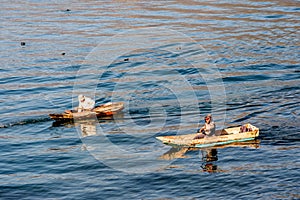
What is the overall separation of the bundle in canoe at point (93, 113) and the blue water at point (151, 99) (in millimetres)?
561

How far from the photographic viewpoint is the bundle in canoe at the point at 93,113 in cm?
4275

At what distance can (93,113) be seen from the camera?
43375mm

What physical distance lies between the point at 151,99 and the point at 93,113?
619cm

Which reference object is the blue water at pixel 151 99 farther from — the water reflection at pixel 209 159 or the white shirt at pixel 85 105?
the white shirt at pixel 85 105

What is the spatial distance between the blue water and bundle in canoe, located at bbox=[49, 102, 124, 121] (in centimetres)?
56

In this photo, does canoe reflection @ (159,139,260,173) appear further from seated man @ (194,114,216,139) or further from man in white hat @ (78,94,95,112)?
man in white hat @ (78,94,95,112)

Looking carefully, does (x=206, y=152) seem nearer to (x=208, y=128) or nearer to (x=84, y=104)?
(x=208, y=128)

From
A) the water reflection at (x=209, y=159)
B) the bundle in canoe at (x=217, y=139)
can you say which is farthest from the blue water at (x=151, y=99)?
the bundle in canoe at (x=217, y=139)

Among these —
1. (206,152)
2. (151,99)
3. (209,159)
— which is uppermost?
(151,99)

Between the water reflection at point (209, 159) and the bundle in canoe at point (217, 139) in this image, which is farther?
the bundle in canoe at point (217, 139)

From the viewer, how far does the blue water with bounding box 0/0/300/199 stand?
32.6m

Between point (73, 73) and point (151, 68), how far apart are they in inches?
309

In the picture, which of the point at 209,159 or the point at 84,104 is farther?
the point at 84,104

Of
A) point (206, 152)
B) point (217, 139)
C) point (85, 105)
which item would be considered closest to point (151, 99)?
point (85, 105)
